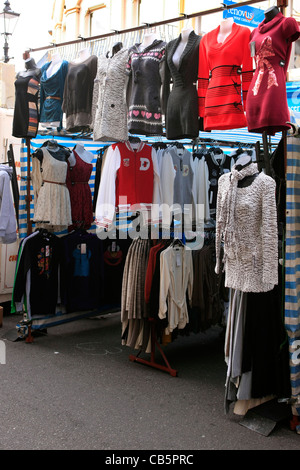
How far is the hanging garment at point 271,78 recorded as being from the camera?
12.2 ft

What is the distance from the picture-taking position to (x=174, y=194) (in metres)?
5.72

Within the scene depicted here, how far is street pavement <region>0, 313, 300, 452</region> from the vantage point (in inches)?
144

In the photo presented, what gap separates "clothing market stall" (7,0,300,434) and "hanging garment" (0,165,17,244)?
1.02ft

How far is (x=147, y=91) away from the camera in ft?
16.2

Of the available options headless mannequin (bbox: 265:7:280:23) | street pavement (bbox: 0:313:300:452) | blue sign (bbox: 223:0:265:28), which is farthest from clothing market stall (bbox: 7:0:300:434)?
blue sign (bbox: 223:0:265:28)

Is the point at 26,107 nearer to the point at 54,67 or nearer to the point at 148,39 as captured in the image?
the point at 54,67

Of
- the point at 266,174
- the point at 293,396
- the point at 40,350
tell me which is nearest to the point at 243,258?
the point at 266,174

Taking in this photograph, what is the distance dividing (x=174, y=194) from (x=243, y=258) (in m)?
2.06

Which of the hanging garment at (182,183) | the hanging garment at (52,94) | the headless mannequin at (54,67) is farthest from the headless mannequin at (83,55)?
the hanging garment at (182,183)

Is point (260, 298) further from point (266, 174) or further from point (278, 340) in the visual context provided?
point (266, 174)

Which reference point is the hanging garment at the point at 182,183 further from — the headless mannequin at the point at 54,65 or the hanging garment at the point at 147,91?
the headless mannequin at the point at 54,65

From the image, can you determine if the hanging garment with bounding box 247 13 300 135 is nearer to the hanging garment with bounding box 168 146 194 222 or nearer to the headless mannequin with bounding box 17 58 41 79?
the hanging garment with bounding box 168 146 194 222

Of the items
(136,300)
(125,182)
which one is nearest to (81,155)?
(125,182)

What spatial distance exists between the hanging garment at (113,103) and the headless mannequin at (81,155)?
117 cm
